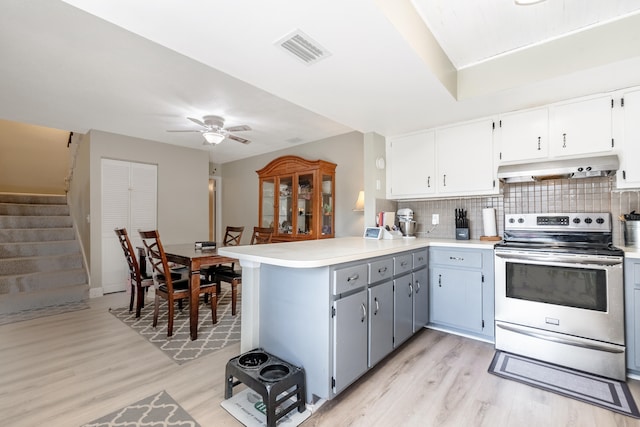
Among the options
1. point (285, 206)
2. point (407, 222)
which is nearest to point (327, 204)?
point (285, 206)

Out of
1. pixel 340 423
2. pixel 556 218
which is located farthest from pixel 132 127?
pixel 556 218

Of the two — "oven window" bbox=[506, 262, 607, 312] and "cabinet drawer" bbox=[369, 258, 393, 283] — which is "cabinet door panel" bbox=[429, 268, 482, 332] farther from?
"cabinet drawer" bbox=[369, 258, 393, 283]

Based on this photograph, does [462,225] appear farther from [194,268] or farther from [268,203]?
[268,203]

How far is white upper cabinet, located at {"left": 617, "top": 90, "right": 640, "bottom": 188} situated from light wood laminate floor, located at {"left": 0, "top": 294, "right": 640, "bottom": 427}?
1471 millimetres

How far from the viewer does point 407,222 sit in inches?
129

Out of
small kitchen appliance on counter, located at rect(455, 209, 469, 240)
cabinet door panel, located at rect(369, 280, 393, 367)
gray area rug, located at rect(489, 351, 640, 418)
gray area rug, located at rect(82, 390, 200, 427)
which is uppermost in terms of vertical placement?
small kitchen appliance on counter, located at rect(455, 209, 469, 240)

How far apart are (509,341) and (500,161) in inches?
63.1

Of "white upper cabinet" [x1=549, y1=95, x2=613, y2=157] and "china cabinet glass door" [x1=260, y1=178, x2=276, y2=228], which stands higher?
"white upper cabinet" [x1=549, y1=95, x2=613, y2=157]

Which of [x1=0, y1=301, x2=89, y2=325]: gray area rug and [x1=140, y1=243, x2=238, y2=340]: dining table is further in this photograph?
[x1=0, y1=301, x2=89, y2=325]: gray area rug

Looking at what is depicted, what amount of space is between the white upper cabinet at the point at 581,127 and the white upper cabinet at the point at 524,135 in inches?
2.2

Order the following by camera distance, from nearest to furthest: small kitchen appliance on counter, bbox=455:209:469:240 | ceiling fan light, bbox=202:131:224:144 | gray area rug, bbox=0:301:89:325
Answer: small kitchen appliance on counter, bbox=455:209:469:240 → gray area rug, bbox=0:301:89:325 → ceiling fan light, bbox=202:131:224:144

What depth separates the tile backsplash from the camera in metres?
2.47

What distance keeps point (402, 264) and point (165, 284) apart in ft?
7.51

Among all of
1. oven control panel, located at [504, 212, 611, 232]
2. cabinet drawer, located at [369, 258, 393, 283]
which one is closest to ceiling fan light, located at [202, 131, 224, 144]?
cabinet drawer, located at [369, 258, 393, 283]
